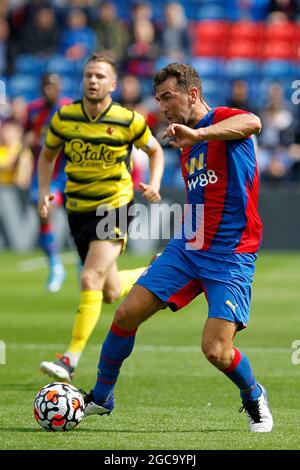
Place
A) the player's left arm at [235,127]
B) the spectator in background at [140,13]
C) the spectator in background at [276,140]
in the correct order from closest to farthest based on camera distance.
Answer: the player's left arm at [235,127]
the spectator in background at [276,140]
the spectator in background at [140,13]

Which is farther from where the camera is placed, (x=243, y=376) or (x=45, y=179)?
(x=45, y=179)

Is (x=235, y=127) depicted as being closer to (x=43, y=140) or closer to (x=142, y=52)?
(x=43, y=140)

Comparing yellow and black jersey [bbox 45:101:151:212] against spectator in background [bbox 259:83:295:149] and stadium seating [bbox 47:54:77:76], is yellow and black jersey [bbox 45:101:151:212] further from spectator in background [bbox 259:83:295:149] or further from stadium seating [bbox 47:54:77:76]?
stadium seating [bbox 47:54:77:76]

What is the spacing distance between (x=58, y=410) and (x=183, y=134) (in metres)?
1.85

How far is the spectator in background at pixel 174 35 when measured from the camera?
22125 mm

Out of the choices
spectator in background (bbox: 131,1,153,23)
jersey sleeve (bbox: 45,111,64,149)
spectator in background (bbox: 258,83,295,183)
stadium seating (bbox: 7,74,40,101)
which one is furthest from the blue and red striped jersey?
stadium seating (bbox: 7,74,40,101)

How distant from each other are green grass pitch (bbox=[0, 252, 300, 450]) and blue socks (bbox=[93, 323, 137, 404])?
0.22m

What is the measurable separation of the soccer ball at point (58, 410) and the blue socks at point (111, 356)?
0.19 m

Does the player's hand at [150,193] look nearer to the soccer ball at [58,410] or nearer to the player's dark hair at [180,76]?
the player's dark hair at [180,76]

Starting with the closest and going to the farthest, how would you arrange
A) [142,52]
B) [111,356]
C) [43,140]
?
[111,356] → [43,140] → [142,52]

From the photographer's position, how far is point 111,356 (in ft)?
22.7

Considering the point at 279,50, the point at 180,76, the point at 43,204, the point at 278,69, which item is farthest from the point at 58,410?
the point at 279,50

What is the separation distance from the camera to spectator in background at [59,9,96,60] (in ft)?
76.1

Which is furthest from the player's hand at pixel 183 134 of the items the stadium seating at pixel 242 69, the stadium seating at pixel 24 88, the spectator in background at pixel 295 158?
the stadium seating at pixel 24 88
